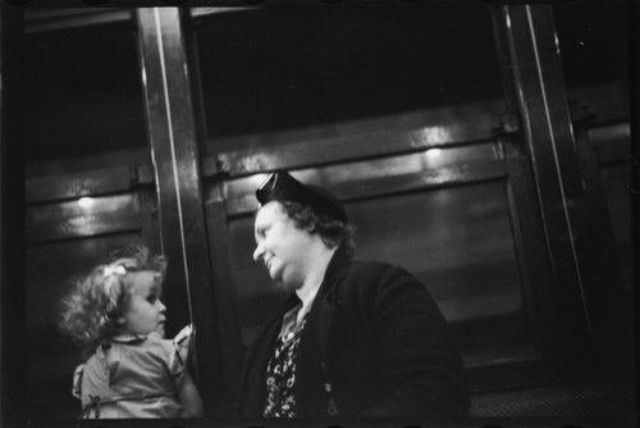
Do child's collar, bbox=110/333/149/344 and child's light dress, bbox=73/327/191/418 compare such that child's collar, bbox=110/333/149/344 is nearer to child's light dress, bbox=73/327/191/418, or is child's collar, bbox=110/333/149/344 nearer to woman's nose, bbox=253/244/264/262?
child's light dress, bbox=73/327/191/418

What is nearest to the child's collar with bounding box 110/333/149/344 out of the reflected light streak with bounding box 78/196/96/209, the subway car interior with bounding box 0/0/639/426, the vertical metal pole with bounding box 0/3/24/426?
the subway car interior with bounding box 0/0/639/426

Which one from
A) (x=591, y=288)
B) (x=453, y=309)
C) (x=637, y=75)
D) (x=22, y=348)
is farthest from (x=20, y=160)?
(x=637, y=75)

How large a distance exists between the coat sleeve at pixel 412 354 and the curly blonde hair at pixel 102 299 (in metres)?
0.62

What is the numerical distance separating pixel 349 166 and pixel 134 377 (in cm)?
84

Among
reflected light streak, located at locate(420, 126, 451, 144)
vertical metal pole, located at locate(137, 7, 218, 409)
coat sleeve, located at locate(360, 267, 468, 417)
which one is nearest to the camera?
coat sleeve, located at locate(360, 267, 468, 417)

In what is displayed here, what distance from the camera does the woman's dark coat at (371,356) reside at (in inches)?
72.6

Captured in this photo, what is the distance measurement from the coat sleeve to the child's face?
57 cm

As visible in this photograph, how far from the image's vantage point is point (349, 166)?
207cm

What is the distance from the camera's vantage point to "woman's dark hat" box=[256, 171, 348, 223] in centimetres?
201

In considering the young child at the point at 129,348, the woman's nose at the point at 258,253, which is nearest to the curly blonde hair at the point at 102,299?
the young child at the point at 129,348

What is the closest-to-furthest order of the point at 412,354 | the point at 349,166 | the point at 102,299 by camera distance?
the point at 412,354 → the point at 102,299 → the point at 349,166

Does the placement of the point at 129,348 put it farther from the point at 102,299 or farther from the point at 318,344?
the point at 318,344

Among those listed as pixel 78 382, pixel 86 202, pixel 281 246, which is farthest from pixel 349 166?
pixel 78 382

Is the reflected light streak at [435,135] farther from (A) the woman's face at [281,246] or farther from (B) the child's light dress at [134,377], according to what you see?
(B) the child's light dress at [134,377]
